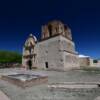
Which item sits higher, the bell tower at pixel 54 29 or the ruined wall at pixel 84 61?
the bell tower at pixel 54 29

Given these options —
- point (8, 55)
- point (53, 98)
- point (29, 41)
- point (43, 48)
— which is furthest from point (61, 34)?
point (8, 55)

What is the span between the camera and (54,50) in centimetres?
2258

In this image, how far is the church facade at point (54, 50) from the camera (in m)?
21.6

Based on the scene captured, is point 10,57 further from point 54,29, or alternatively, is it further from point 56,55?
point 56,55

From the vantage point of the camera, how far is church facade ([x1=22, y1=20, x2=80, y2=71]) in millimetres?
21625

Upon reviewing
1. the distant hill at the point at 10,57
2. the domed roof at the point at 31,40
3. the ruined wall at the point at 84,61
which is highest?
A: the domed roof at the point at 31,40

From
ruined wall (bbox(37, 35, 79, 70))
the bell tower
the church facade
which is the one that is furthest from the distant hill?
the bell tower

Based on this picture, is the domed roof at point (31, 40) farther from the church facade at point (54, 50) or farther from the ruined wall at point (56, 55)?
the ruined wall at point (56, 55)

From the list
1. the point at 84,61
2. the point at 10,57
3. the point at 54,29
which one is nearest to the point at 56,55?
the point at 54,29

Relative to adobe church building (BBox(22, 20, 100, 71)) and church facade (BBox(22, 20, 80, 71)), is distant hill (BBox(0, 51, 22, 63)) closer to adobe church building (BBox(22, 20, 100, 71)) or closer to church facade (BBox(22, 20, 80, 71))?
adobe church building (BBox(22, 20, 100, 71))

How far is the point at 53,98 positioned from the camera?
542 cm

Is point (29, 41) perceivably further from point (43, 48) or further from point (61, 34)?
point (61, 34)

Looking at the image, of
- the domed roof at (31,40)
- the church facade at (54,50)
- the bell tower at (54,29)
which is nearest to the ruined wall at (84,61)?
the church facade at (54,50)

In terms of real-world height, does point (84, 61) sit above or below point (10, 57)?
below
